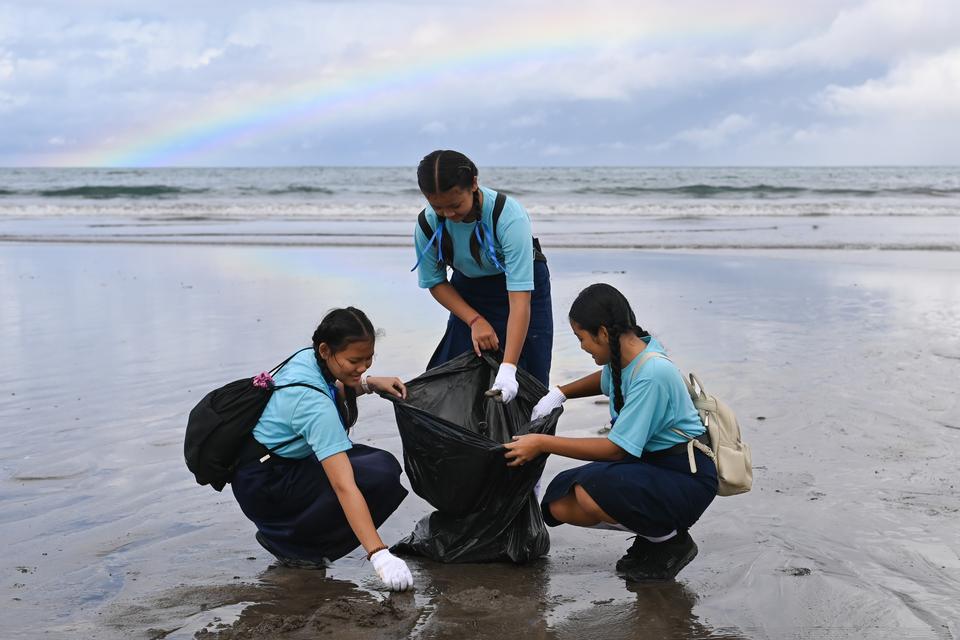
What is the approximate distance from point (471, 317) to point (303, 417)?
0.86m

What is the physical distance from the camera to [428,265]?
3754 millimetres

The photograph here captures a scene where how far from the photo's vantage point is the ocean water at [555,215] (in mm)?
16234

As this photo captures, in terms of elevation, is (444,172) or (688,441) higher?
→ (444,172)

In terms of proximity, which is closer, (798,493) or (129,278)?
(798,493)

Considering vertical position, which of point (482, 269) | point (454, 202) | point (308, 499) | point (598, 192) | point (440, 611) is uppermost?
point (598, 192)

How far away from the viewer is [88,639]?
9.35ft

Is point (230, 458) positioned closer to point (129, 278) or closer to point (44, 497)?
point (44, 497)

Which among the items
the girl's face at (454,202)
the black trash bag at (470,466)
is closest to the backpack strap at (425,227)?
the girl's face at (454,202)

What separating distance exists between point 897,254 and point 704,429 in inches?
456

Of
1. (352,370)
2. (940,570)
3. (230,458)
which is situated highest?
(352,370)

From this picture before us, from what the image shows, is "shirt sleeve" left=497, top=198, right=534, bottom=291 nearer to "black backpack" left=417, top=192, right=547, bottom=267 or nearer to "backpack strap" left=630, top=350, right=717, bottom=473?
"black backpack" left=417, top=192, right=547, bottom=267

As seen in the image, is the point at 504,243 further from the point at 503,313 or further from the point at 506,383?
the point at 506,383

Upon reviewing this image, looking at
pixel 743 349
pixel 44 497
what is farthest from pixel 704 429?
pixel 743 349

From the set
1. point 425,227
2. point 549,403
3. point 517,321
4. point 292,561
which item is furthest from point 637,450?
point 292,561
